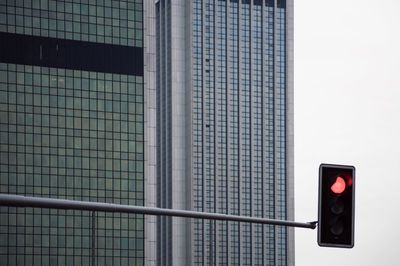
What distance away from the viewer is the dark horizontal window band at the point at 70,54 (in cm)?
12600

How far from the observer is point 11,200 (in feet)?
32.8

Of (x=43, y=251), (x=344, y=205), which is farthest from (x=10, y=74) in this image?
(x=344, y=205)

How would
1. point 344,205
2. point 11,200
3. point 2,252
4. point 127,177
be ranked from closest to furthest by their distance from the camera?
point 11,200 → point 344,205 → point 2,252 → point 127,177

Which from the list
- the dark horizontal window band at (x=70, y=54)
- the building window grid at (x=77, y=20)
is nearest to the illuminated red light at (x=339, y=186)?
the dark horizontal window band at (x=70, y=54)

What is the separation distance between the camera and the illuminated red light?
1342 centimetres

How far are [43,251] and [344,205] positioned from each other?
114 metres

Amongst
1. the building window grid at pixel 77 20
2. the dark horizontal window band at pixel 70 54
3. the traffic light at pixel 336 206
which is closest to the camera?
the traffic light at pixel 336 206

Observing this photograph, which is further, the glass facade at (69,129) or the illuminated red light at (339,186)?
the glass facade at (69,129)

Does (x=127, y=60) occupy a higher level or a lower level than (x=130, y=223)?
higher

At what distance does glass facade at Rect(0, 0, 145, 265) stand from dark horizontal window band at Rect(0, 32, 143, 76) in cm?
15

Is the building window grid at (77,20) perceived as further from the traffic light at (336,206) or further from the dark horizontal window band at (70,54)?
the traffic light at (336,206)

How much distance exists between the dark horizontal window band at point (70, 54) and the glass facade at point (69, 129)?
15 cm

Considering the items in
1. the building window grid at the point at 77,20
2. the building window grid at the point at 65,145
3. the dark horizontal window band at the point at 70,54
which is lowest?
the building window grid at the point at 65,145

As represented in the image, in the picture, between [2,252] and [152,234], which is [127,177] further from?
[2,252]
